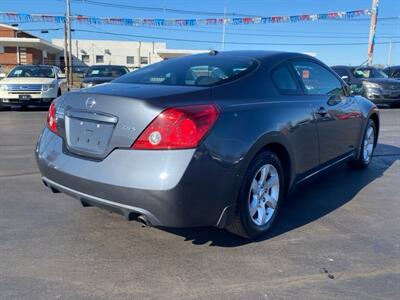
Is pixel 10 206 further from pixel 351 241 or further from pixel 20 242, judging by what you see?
pixel 351 241

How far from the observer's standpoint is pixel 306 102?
421 centimetres

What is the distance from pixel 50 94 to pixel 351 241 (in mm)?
12334

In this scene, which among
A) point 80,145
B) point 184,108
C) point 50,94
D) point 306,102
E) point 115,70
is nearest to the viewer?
point 184,108

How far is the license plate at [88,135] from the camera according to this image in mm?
3182

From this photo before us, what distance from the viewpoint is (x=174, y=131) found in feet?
9.71

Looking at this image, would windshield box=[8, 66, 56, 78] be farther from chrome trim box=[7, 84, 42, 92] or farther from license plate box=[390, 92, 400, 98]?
license plate box=[390, 92, 400, 98]

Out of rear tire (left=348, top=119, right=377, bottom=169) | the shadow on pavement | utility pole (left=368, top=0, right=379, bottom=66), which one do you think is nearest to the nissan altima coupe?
the shadow on pavement

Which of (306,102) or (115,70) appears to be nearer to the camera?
(306,102)

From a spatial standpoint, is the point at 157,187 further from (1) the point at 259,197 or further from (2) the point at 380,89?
(2) the point at 380,89

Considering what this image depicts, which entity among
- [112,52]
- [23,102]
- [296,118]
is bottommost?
[23,102]

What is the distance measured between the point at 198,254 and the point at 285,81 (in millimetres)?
1798

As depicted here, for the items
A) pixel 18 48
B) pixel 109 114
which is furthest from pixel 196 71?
pixel 18 48

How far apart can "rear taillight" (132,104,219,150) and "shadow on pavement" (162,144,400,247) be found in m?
1.05

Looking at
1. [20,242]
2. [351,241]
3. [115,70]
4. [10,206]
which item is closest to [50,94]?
[115,70]
